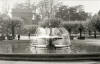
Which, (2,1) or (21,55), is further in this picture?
(2,1)

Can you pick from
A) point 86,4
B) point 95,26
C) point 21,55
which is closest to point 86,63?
point 21,55

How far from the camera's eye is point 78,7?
60781mm

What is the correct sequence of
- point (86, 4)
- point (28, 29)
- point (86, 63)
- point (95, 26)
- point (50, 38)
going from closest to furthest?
point (86, 63), point (50, 38), point (95, 26), point (28, 29), point (86, 4)

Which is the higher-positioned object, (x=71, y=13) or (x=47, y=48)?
(x=71, y=13)

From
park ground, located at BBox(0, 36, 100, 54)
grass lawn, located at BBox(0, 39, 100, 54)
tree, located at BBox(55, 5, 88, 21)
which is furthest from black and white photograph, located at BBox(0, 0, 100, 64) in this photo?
grass lawn, located at BBox(0, 39, 100, 54)

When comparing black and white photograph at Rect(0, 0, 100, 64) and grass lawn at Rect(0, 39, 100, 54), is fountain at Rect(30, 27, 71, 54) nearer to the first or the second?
black and white photograph at Rect(0, 0, 100, 64)

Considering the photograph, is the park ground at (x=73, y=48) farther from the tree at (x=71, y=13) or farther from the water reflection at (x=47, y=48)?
the tree at (x=71, y=13)

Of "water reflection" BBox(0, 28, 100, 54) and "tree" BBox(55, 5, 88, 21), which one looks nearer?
"water reflection" BBox(0, 28, 100, 54)

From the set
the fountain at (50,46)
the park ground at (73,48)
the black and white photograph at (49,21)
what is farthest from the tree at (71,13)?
the fountain at (50,46)

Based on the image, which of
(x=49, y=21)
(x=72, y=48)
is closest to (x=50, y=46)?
(x=72, y=48)

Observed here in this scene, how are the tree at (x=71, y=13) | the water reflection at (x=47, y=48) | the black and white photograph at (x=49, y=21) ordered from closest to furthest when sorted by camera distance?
the water reflection at (x=47, y=48)
the black and white photograph at (x=49, y=21)
the tree at (x=71, y=13)

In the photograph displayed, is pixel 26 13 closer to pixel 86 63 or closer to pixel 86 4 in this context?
pixel 86 4

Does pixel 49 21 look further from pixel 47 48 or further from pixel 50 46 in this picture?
pixel 47 48

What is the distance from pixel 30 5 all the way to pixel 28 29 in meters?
21.1
